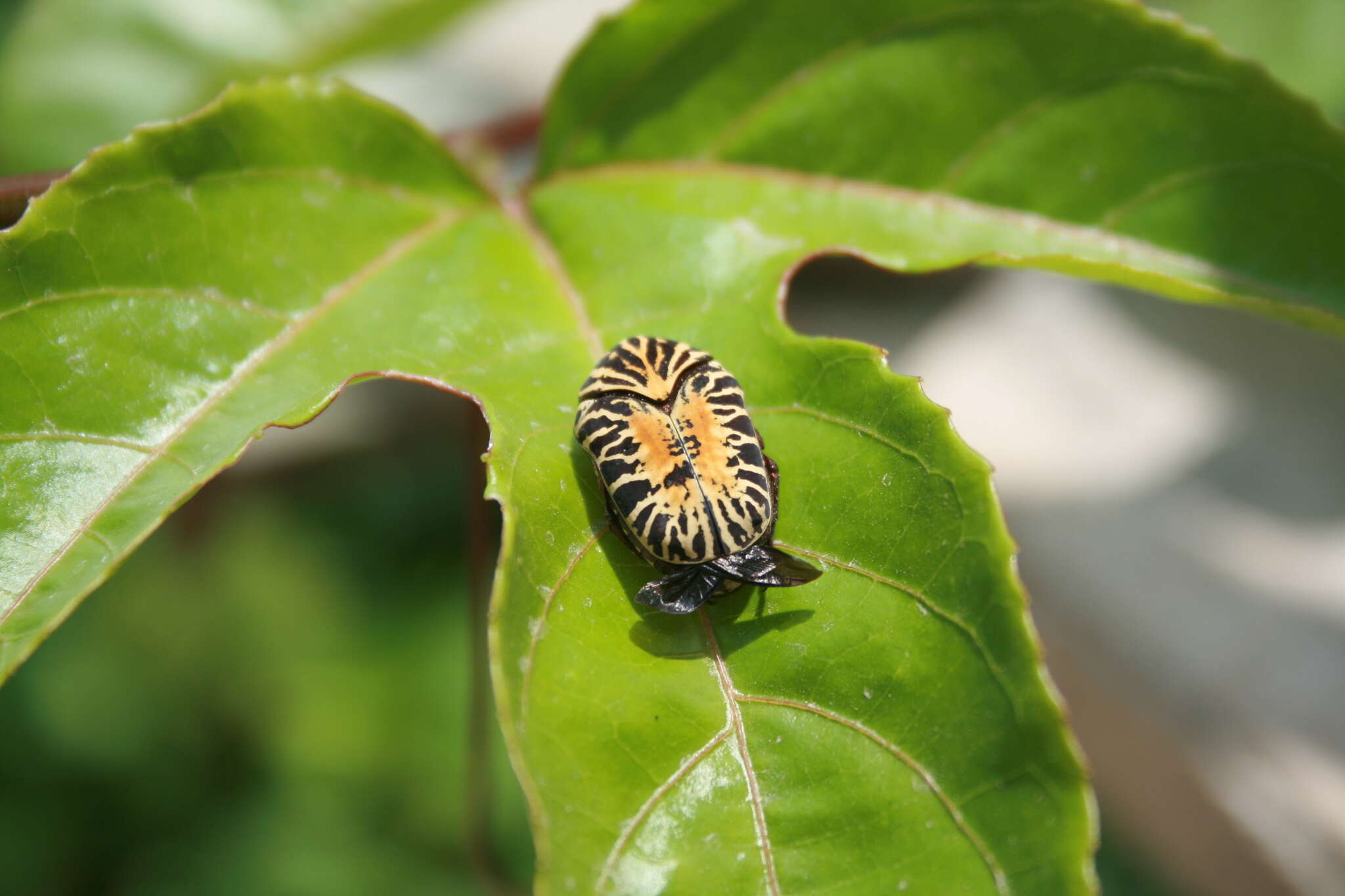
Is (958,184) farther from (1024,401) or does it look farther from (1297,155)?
(1024,401)

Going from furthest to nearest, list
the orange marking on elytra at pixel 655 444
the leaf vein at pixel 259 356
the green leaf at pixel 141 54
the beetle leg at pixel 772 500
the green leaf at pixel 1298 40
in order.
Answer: the green leaf at pixel 1298 40
the green leaf at pixel 141 54
the orange marking on elytra at pixel 655 444
the beetle leg at pixel 772 500
the leaf vein at pixel 259 356

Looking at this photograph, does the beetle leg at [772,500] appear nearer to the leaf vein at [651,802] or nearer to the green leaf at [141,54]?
the leaf vein at [651,802]

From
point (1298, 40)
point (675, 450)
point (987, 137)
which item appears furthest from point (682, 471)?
point (1298, 40)

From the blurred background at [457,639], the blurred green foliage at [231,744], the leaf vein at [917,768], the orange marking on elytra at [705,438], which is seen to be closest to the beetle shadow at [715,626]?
the leaf vein at [917,768]

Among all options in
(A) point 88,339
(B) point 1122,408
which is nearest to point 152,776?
(A) point 88,339

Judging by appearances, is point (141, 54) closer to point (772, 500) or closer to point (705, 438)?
point (705, 438)

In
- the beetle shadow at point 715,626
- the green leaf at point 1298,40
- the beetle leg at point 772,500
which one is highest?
the green leaf at point 1298,40

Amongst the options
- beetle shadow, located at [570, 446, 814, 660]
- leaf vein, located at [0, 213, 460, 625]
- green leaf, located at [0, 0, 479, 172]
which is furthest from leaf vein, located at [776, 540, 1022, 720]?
green leaf, located at [0, 0, 479, 172]
